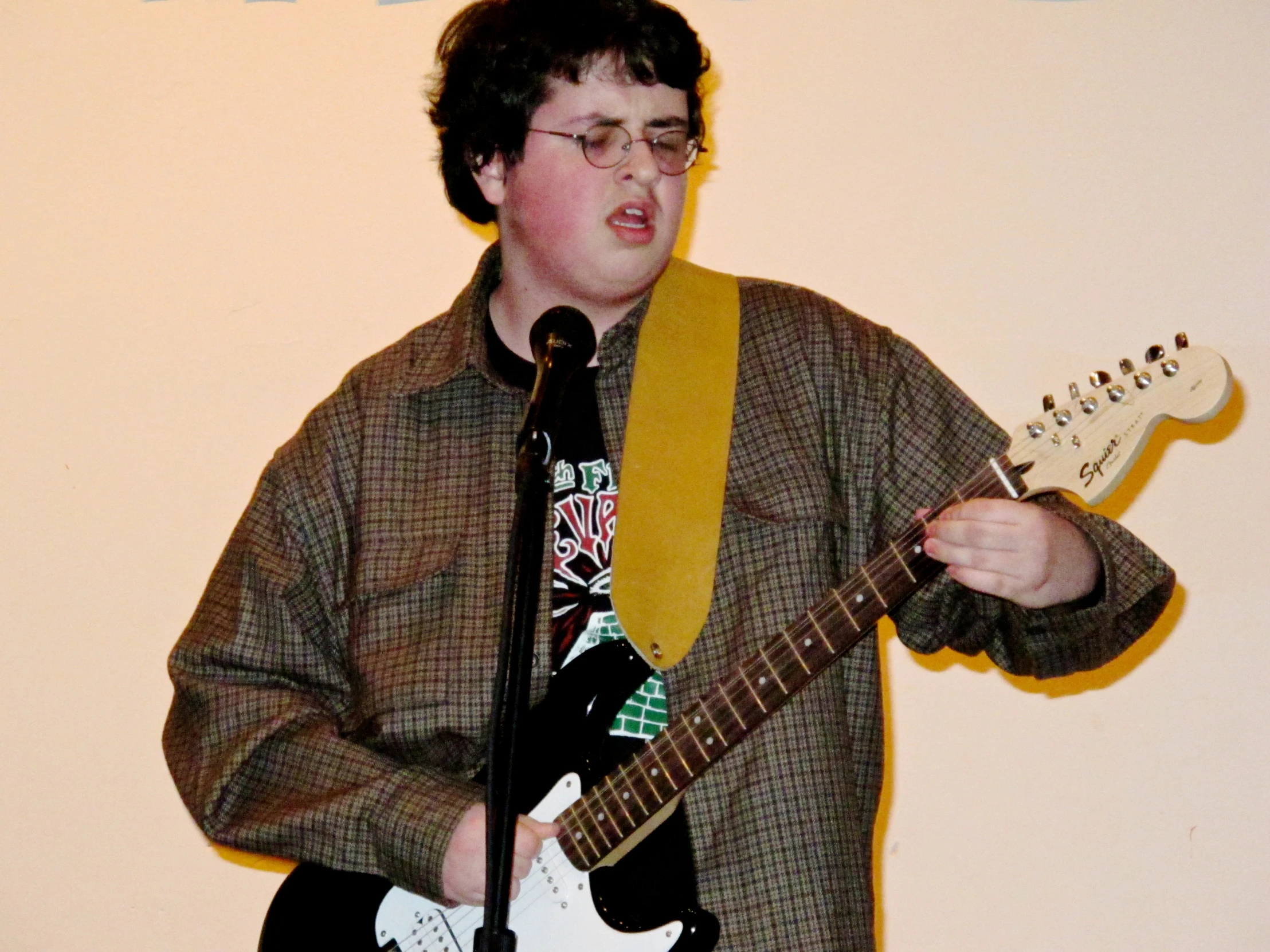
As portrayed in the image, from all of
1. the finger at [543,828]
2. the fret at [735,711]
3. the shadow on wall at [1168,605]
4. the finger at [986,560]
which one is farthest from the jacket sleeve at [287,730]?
the shadow on wall at [1168,605]

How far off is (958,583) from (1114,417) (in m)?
0.34

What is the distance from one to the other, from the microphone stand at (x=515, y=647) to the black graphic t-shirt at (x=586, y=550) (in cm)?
38

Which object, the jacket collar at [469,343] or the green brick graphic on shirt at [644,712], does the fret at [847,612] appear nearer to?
the green brick graphic on shirt at [644,712]

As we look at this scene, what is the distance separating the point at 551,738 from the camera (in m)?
1.84

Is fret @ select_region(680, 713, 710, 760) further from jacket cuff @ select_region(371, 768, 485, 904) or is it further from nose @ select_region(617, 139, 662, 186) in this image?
nose @ select_region(617, 139, 662, 186)

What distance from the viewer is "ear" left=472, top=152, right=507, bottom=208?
2246 mm

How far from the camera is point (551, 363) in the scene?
1.61m

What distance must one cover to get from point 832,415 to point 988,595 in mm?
321

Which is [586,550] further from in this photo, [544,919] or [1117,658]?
[1117,658]

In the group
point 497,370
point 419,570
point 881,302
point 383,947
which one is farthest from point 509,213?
point 383,947

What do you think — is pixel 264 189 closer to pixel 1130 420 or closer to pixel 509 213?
pixel 509 213

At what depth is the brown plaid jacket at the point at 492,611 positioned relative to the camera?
1.83 metres

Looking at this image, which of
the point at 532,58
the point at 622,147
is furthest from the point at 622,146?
the point at 532,58

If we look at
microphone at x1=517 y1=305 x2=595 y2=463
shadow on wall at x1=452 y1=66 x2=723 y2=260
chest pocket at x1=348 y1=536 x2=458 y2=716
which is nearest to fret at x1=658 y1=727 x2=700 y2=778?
chest pocket at x1=348 y1=536 x2=458 y2=716
